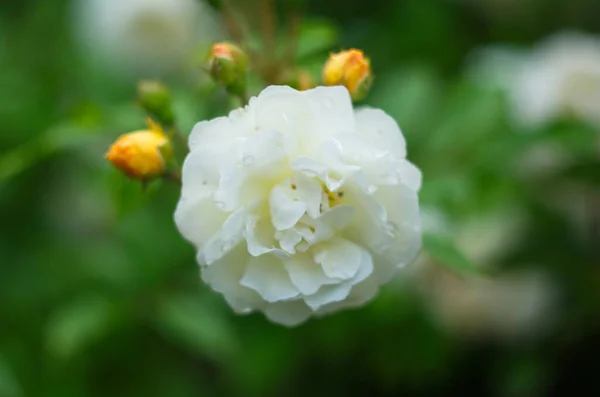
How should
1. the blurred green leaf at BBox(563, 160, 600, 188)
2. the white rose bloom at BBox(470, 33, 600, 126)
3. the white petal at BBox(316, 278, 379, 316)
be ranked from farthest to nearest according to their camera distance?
the white rose bloom at BBox(470, 33, 600, 126), the blurred green leaf at BBox(563, 160, 600, 188), the white petal at BBox(316, 278, 379, 316)

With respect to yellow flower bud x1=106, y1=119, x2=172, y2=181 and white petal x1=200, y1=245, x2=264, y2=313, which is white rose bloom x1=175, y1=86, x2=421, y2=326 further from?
yellow flower bud x1=106, y1=119, x2=172, y2=181

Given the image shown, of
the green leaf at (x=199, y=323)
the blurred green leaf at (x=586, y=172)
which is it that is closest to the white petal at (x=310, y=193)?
the green leaf at (x=199, y=323)

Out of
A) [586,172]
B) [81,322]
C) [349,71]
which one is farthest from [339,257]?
[586,172]

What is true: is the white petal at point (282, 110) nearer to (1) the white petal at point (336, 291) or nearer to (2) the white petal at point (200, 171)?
(2) the white petal at point (200, 171)

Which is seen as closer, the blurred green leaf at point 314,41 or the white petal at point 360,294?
the white petal at point 360,294

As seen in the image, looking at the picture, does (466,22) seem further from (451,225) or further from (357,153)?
(357,153)

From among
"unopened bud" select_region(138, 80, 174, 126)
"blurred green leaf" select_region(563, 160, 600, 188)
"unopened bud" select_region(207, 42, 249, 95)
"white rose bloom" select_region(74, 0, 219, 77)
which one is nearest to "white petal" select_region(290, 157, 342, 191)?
"unopened bud" select_region(207, 42, 249, 95)
